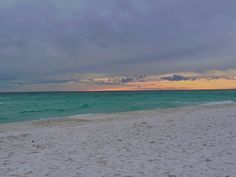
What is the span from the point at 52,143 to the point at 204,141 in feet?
15.5

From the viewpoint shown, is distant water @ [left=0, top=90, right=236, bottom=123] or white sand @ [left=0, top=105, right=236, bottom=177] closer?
white sand @ [left=0, top=105, right=236, bottom=177]

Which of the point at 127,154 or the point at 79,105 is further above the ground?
the point at 127,154

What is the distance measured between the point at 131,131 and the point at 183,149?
12.3 ft

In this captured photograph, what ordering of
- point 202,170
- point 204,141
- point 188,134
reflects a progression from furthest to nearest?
point 188,134, point 204,141, point 202,170

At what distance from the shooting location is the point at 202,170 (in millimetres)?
6219

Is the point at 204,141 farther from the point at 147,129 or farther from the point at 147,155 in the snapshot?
the point at 147,129

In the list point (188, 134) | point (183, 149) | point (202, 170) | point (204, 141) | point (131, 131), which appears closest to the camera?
point (202, 170)

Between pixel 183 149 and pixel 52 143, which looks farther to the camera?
pixel 52 143

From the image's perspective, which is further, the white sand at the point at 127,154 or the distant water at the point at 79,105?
the distant water at the point at 79,105

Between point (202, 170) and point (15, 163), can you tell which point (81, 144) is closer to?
point (15, 163)

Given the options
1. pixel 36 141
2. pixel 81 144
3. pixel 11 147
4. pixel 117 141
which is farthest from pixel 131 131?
pixel 11 147

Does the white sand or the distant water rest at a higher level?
the white sand

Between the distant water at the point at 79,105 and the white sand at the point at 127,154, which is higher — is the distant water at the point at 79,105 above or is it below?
below

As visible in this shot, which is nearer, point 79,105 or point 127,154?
point 127,154
